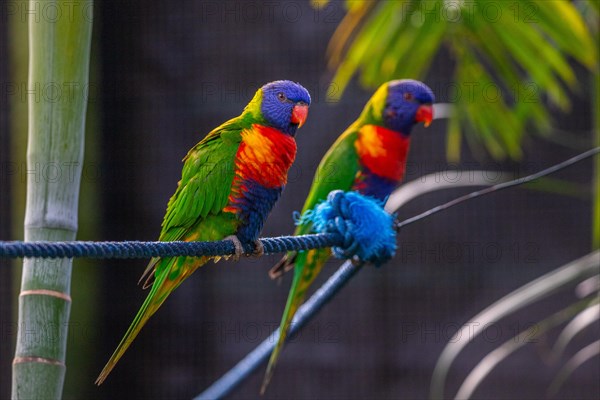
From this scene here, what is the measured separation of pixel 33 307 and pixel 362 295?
59.7 inches

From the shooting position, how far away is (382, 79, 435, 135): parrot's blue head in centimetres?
138

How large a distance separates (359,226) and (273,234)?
1181mm

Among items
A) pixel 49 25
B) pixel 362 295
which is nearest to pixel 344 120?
pixel 362 295

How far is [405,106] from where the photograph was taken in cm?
138

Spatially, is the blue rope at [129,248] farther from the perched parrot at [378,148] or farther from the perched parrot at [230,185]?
the perched parrot at [378,148]

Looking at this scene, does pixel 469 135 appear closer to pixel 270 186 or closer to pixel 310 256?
pixel 310 256

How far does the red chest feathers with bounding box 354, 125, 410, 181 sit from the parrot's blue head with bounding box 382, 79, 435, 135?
0.8 inches

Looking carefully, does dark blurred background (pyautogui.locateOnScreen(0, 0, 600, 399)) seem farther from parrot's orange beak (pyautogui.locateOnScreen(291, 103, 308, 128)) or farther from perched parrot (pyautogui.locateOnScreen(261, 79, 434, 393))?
parrot's orange beak (pyautogui.locateOnScreen(291, 103, 308, 128))

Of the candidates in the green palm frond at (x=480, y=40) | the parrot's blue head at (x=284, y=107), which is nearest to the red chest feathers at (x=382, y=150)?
the green palm frond at (x=480, y=40)

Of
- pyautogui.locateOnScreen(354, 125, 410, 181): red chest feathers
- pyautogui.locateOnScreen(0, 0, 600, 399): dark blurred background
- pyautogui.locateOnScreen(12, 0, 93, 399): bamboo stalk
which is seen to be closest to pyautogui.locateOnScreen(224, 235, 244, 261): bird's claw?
pyautogui.locateOnScreen(12, 0, 93, 399): bamboo stalk

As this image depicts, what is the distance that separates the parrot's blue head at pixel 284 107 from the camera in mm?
1030

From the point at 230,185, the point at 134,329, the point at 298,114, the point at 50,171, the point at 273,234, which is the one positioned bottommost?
the point at 134,329

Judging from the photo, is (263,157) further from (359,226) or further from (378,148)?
(378,148)

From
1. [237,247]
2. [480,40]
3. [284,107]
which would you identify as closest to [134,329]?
[237,247]
